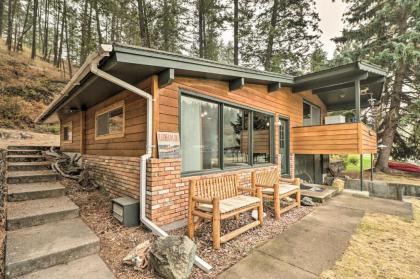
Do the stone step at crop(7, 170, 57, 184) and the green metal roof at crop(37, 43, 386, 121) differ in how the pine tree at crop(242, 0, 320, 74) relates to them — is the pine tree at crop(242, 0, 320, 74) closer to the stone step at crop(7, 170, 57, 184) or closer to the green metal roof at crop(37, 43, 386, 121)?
the green metal roof at crop(37, 43, 386, 121)

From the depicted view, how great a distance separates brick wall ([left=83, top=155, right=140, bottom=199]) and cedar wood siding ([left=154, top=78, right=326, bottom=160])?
1.02m

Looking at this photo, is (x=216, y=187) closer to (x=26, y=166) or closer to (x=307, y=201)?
(x=307, y=201)

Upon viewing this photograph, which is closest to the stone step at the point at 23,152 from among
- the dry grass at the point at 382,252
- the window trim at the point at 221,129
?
the window trim at the point at 221,129

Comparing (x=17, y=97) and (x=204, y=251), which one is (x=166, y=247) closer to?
A: (x=204, y=251)

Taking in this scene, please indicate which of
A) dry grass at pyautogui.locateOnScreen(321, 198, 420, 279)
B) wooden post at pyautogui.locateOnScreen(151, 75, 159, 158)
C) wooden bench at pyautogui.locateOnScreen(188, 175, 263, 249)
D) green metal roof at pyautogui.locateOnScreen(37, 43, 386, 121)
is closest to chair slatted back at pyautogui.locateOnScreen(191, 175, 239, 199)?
wooden bench at pyautogui.locateOnScreen(188, 175, 263, 249)

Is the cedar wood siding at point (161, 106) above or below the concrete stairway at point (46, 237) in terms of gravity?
above

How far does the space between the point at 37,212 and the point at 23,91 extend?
13.8 meters

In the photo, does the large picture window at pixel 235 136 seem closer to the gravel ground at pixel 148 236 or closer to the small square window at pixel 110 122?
the gravel ground at pixel 148 236

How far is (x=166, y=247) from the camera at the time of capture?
2.61m

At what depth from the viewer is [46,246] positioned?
2.72 metres

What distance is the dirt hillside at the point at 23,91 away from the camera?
11648mm

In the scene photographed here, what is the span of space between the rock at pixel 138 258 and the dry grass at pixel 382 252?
7.08 feet

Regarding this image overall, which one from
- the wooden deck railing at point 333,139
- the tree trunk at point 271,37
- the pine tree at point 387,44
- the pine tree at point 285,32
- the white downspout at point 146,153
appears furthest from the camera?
the pine tree at point 285,32

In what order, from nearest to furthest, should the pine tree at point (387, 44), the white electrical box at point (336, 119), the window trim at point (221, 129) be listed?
the window trim at point (221, 129) < the white electrical box at point (336, 119) < the pine tree at point (387, 44)
